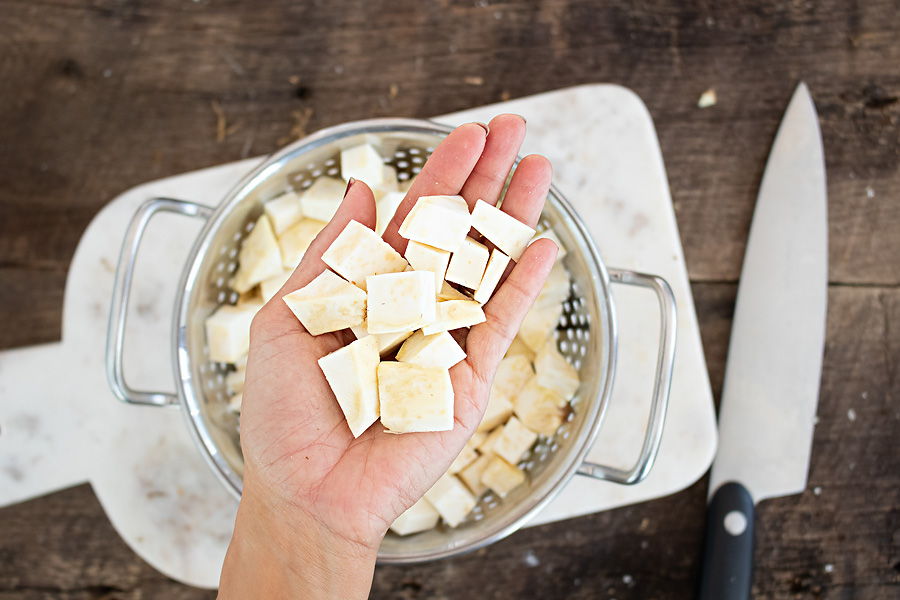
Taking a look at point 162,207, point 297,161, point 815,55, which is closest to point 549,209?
point 297,161

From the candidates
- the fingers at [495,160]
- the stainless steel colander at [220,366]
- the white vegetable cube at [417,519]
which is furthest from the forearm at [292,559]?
the fingers at [495,160]

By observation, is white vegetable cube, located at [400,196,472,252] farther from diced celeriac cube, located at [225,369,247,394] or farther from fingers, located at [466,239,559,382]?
diced celeriac cube, located at [225,369,247,394]

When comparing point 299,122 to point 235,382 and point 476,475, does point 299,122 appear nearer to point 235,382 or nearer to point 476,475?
point 235,382

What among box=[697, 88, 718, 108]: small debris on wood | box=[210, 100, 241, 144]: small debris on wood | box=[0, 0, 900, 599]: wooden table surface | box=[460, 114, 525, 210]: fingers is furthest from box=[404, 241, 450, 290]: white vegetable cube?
box=[697, 88, 718, 108]: small debris on wood

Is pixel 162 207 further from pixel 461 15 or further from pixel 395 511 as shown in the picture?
pixel 461 15

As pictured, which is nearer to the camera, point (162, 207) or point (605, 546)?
point (162, 207)
